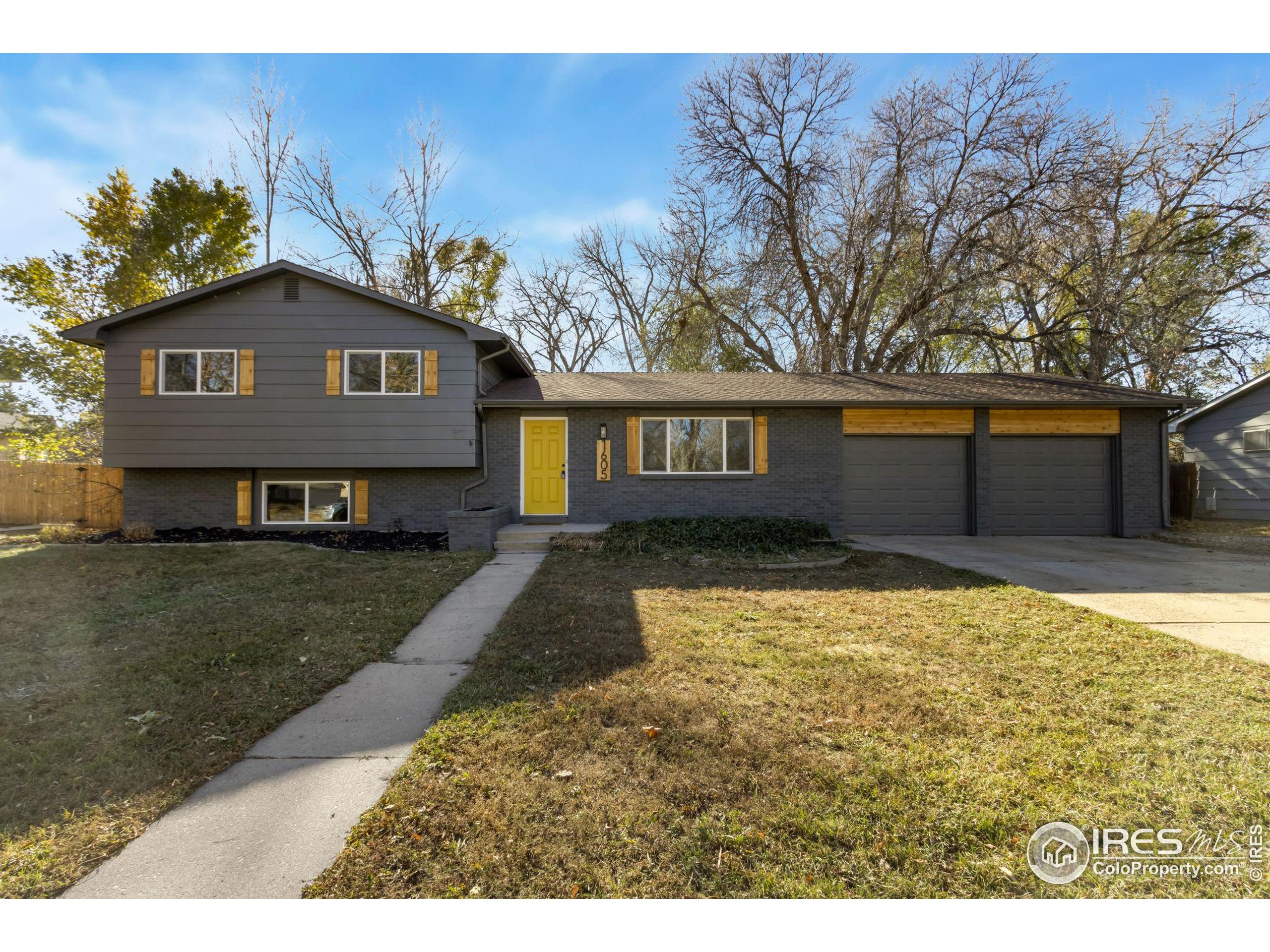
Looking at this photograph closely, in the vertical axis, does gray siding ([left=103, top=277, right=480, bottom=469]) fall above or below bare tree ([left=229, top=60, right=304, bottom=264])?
below

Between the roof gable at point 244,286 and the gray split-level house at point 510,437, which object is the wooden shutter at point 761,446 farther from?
the roof gable at point 244,286

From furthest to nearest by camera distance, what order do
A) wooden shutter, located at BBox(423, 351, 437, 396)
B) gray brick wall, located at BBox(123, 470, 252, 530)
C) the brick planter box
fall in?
gray brick wall, located at BBox(123, 470, 252, 530)
wooden shutter, located at BBox(423, 351, 437, 396)
the brick planter box

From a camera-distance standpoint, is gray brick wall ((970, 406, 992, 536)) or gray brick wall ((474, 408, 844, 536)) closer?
gray brick wall ((474, 408, 844, 536))

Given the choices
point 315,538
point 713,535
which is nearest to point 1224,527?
point 713,535

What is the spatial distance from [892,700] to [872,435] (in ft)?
29.6

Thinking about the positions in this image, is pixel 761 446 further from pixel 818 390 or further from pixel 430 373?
pixel 430 373

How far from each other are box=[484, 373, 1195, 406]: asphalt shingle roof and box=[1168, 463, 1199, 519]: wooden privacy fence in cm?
386

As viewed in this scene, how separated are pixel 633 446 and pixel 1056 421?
8672mm

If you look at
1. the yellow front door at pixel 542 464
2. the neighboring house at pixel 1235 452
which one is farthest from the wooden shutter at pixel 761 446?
the neighboring house at pixel 1235 452

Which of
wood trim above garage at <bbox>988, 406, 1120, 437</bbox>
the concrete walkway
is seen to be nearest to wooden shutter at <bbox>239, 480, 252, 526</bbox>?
the concrete walkway

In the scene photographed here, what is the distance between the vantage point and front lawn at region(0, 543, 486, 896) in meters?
2.29

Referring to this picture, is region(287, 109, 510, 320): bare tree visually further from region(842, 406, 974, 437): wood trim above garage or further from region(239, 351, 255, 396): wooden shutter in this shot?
region(842, 406, 974, 437): wood trim above garage
